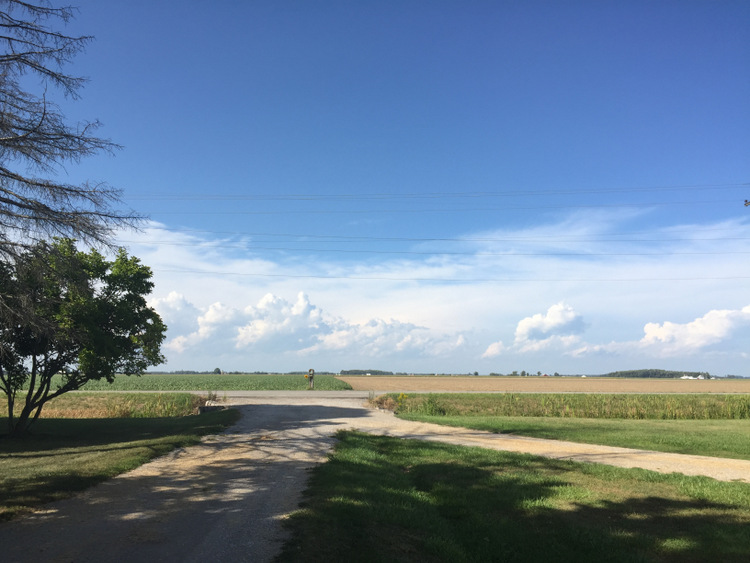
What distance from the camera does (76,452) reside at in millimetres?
13273

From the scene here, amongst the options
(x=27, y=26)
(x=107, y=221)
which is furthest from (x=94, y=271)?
(x=27, y=26)

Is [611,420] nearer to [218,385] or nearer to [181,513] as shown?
[181,513]

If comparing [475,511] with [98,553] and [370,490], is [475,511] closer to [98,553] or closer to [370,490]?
[370,490]

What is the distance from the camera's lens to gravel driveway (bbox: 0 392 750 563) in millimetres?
5598

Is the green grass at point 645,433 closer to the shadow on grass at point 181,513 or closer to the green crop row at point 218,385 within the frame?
the shadow on grass at point 181,513

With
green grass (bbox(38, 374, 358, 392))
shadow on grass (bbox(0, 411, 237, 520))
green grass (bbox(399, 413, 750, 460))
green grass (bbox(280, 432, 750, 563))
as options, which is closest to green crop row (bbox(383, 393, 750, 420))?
Result: green grass (bbox(399, 413, 750, 460))

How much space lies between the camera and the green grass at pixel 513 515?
229 inches

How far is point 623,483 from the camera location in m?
9.52

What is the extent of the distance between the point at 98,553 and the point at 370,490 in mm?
4379

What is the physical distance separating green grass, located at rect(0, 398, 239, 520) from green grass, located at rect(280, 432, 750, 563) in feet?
14.5

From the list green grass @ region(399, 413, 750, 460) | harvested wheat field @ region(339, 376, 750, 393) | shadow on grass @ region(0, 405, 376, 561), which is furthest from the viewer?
harvested wheat field @ region(339, 376, 750, 393)

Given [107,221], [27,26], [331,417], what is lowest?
[331,417]

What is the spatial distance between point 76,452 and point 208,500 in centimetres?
767

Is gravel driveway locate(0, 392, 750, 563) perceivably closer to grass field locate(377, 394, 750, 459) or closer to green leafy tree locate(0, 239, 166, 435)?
grass field locate(377, 394, 750, 459)
